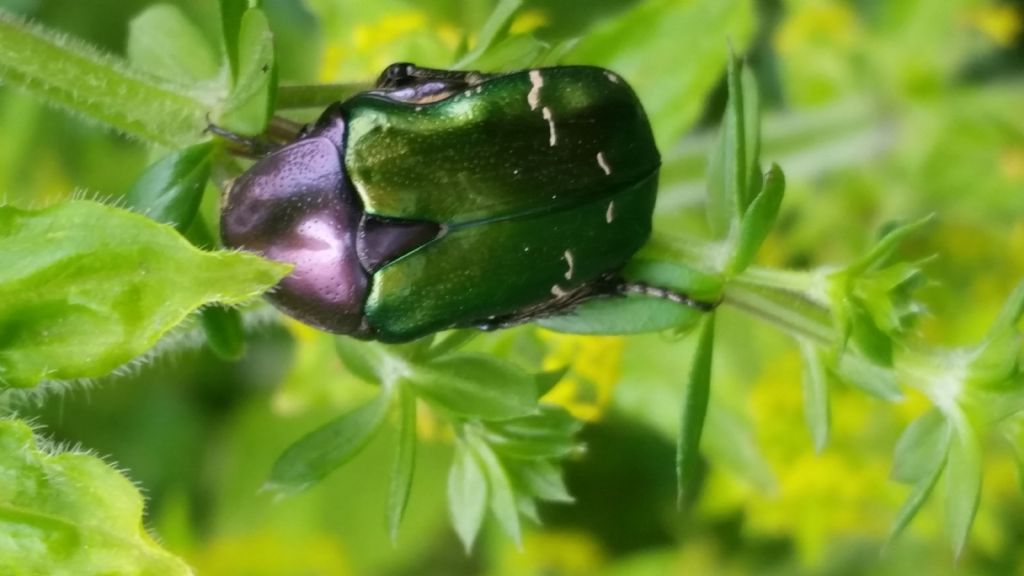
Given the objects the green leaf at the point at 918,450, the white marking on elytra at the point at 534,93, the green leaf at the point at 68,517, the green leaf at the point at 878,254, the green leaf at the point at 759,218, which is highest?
the white marking on elytra at the point at 534,93

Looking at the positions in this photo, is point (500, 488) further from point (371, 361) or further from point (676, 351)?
point (676, 351)

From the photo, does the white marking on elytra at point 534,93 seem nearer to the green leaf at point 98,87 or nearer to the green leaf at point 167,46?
the green leaf at point 98,87

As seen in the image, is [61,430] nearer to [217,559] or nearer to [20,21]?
[217,559]

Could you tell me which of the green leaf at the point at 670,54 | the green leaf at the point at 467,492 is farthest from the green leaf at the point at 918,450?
the green leaf at the point at 670,54

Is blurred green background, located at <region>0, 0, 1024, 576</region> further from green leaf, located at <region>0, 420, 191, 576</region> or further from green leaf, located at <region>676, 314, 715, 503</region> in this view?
green leaf, located at <region>0, 420, 191, 576</region>

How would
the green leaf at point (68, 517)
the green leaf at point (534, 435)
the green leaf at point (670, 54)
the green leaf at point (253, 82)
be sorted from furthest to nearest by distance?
the green leaf at point (670, 54), the green leaf at point (534, 435), the green leaf at point (253, 82), the green leaf at point (68, 517)

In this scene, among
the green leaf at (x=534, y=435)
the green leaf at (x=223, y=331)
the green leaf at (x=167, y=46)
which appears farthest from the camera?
the green leaf at (x=167, y=46)

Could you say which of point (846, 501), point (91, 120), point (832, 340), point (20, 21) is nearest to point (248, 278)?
point (91, 120)
